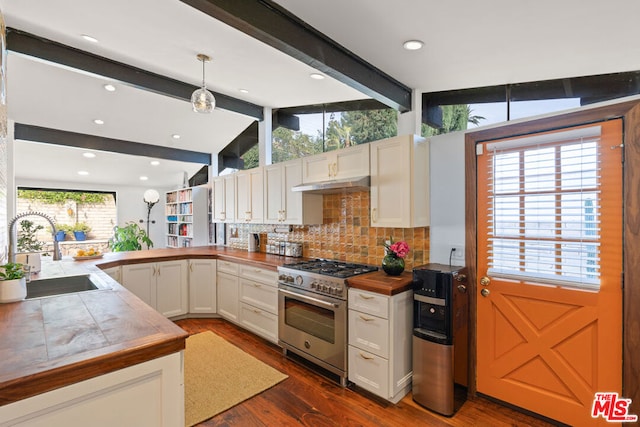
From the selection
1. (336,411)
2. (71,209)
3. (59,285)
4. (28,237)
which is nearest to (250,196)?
(59,285)

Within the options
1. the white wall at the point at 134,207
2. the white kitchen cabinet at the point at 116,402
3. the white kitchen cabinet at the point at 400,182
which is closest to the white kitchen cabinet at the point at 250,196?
the white kitchen cabinet at the point at 400,182

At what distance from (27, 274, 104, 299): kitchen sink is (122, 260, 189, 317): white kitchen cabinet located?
1141mm

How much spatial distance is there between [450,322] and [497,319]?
46 centimetres

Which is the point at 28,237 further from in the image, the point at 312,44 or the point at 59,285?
the point at 312,44

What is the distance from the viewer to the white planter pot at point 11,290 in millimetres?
1795

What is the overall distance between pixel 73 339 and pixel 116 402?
33 centimetres

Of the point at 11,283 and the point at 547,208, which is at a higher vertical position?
the point at 547,208

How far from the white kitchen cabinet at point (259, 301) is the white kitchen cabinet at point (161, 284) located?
Result: 970mm

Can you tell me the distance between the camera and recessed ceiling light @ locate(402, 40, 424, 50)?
2.10m

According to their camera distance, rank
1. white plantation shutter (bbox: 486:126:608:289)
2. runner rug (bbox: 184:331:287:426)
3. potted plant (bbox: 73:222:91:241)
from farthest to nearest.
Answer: potted plant (bbox: 73:222:91:241) → runner rug (bbox: 184:331:287:426) → white plantation shutter (bbox: 486:126:608:289)

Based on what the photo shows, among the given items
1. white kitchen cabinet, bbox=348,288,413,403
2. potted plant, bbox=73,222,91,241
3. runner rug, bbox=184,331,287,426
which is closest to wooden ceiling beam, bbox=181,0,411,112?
white kitchen cabinet, bbox=348,288,413,403

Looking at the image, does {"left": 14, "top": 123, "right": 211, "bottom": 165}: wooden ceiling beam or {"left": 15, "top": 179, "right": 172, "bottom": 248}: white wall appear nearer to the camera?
{"left": 14, "top": 123, "right": 211, "bottom": 165}: wooden ceiling beam

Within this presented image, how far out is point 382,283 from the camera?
241cm

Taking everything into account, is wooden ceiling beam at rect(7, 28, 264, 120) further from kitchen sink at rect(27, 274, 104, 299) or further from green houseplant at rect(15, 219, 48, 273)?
green houseplant at rect(15, 219, 48, 273)
